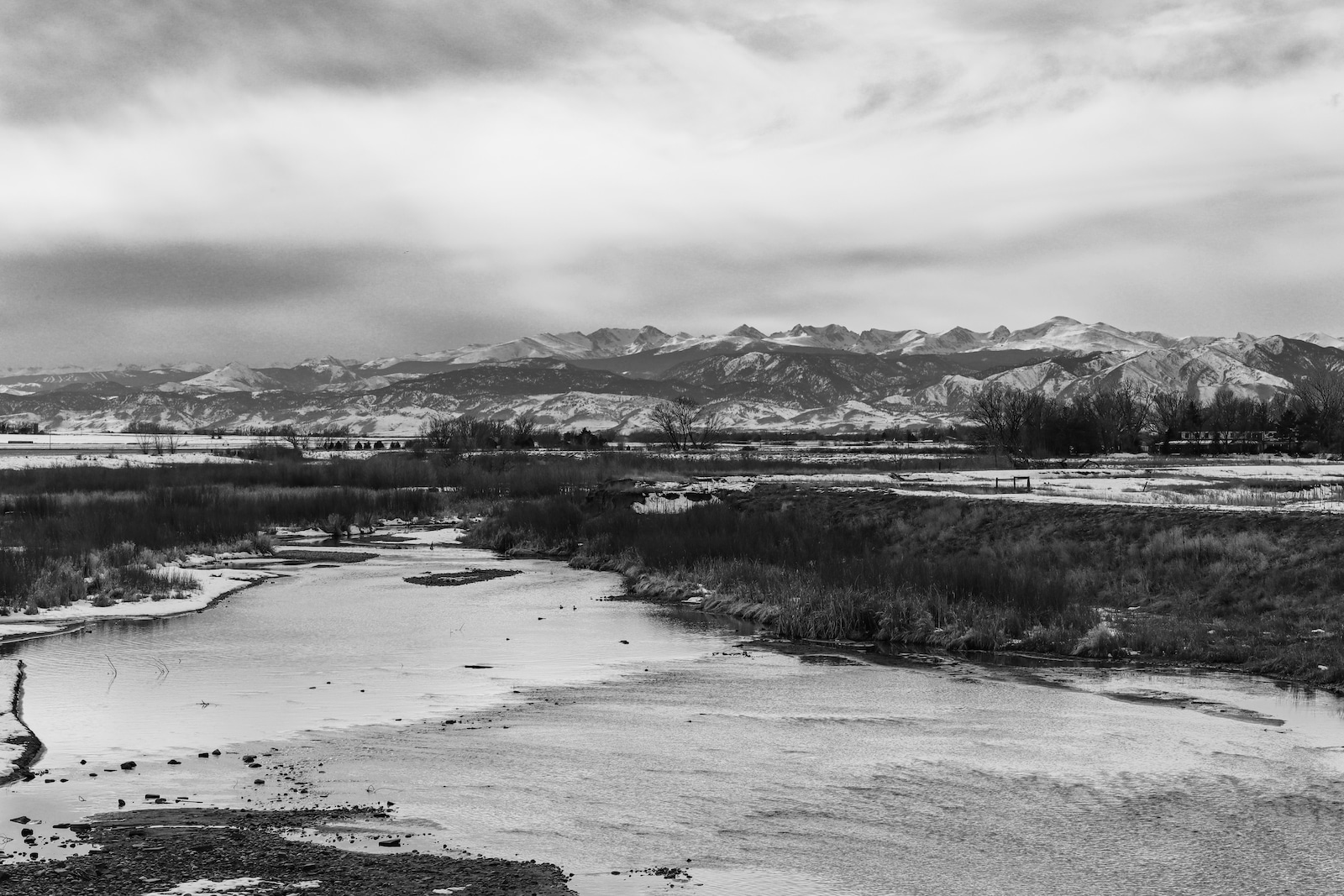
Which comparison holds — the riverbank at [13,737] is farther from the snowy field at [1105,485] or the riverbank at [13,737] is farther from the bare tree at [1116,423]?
the bare tree at [1116,423]

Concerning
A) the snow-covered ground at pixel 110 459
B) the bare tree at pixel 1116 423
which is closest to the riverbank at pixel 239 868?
the snow-covered ground at pixel 110 459

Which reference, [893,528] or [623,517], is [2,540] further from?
[893,528]

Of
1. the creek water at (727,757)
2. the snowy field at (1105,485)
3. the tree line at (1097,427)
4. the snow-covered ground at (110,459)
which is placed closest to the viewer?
the creek water at (727,757)

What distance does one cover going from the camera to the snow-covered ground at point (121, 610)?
24.6 m

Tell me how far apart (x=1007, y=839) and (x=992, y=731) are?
16.6 feet

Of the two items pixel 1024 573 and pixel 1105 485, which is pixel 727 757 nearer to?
pixel 1024 573

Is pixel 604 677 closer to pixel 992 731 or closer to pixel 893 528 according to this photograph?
pixel 992 731

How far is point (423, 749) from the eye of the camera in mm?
14867

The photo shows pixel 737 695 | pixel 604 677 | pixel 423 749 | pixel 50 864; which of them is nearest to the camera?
pixel 50 864

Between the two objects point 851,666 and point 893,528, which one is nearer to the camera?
point 851,666

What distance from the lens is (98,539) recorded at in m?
38.6

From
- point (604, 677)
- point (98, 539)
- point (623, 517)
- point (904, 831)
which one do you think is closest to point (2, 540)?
point (98, 539)

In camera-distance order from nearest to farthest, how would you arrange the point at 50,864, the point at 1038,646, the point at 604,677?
the point at 50,864 < the point at 604,677 < the point at 1038,646

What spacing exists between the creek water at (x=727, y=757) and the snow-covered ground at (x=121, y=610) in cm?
138
